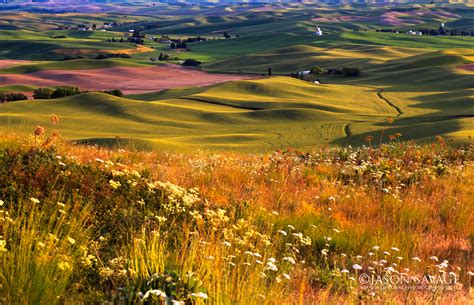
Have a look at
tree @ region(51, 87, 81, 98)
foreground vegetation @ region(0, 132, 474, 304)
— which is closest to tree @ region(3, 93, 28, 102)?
tree @ region(51, 87, 81, 98)

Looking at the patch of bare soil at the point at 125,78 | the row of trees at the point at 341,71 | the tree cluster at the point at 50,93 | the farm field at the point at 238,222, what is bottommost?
the patch of bare soil at the point at 125,78

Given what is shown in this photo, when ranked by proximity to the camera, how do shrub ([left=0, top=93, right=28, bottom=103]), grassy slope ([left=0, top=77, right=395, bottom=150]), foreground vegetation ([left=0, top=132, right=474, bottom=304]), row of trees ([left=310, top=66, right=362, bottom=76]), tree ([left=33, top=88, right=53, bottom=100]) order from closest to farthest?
foreground vegetation ([left=0, top=132, right=474, bottom=304]) → grassy slope ([left=0, top=77, right=395, bottom=150]) → shrub ([left=0, top=93, right=28, bottom=103]) → tree ([left=33, top=88, right=53, bottom=100]) → row of trees ([left=310, top=66, right=362, bottom=76])

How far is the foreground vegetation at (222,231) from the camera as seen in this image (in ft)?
15.2

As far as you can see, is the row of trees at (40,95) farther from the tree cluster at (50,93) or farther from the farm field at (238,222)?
the farm field at (238,222)

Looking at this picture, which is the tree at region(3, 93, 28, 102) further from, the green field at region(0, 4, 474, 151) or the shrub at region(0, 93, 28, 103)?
the green field at region(0, 4, 474, 151)

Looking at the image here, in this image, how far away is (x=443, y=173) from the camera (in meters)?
13.4

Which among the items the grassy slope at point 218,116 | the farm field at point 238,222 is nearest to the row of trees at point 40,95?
the grassy slope at point 218,116

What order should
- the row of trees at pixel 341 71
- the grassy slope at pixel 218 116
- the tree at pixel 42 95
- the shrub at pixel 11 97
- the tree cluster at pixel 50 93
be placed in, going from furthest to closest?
the row of trees at pixel 341 71, the tree cluster at pixel 50 93, the tree at pixel 42 95, the shrub at pixel 11 97, the grassy slope at pixel 218 116

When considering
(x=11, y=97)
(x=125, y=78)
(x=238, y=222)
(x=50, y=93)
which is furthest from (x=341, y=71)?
(x=238, y=222)

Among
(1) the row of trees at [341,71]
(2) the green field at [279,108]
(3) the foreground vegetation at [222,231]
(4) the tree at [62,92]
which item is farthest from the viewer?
(1) the row of trees at [341,71]

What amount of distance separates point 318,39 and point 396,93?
98.0 metres

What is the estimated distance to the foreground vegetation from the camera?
4637mm

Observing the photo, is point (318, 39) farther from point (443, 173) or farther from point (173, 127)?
point (443, 173)

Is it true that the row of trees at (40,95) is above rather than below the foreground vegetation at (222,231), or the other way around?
below
